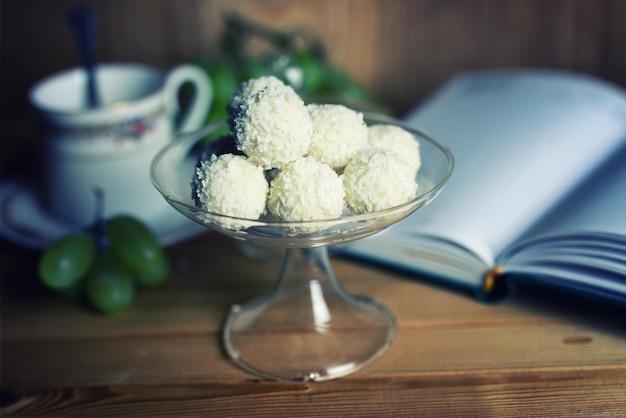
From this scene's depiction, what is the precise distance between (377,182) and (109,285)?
304mm

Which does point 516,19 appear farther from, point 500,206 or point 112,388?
point 112,388

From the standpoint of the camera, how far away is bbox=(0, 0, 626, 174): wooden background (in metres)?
1.01

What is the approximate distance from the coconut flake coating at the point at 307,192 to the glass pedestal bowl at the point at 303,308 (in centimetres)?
2

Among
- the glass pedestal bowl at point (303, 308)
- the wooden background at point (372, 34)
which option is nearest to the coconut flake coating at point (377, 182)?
the glass pedestal bowl at point (303, 308)

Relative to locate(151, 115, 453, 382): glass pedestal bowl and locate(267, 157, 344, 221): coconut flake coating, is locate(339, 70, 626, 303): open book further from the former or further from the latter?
locate(267, 157, 344, 221): coconut flake coating

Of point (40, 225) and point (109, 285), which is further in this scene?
point (40, 225)

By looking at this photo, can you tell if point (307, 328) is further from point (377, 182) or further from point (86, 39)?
point (86, 39)

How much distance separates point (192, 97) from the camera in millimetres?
835

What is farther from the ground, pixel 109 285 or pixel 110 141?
pixel 110 141

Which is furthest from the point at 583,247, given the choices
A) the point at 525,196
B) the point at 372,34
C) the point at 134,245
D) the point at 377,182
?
the point at 372,34

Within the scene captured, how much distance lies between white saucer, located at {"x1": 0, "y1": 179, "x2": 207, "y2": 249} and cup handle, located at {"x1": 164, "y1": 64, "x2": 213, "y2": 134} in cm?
10

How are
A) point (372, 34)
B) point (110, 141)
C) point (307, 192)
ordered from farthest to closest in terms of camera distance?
point (372, 34) < point (110, 141) < point (307, 192)

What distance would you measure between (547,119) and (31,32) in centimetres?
72

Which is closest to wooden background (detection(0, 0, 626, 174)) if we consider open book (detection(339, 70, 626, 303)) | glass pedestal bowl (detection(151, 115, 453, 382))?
open book (detection(339, 70, 626, 303))
